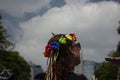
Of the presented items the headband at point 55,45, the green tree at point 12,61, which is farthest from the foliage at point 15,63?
the headband at point 55,45

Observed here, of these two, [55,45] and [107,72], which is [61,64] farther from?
[107,72]

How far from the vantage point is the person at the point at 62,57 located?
16.4ft

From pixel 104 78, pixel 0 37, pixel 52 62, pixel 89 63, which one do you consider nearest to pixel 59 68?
pixel 52 62

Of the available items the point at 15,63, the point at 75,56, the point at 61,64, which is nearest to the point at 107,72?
the point at 15,63

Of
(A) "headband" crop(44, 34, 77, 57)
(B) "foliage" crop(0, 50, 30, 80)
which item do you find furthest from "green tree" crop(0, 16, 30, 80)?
(A) "headband" crop(44, 34, 77, 57)

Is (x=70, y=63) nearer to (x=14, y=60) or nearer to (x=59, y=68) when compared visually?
(x=59, y=68)

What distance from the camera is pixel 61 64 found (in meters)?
5.04

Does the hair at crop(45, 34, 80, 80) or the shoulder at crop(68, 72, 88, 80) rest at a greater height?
the hair at crop(45, 34, 80, 80)

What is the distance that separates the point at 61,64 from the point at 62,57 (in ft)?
0.32

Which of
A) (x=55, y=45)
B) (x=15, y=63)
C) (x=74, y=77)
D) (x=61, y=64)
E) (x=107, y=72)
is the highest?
(x=107, y=72)

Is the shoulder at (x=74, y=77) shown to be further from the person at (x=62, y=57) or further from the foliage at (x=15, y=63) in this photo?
the foliage at (x=15, y=63)

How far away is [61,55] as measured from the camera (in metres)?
5.11

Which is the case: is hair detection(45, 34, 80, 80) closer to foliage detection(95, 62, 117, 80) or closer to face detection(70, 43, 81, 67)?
face detection(70, 43, 81, 67)

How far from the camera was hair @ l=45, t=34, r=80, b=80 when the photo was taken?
4977 millimetres
